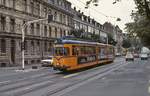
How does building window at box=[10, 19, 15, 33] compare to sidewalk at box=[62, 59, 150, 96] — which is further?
building window at box=[10, 19, 15, 33]

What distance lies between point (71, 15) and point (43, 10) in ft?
69.7

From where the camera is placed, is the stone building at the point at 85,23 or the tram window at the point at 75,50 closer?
the tram window at the point at 75,50

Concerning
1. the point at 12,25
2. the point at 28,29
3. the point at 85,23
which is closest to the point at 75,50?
the point at 12,25

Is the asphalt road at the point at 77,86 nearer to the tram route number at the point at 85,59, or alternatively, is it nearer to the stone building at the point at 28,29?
the tram route number at the point at 85,59

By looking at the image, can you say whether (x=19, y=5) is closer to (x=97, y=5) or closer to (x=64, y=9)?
(x=64, y=9)

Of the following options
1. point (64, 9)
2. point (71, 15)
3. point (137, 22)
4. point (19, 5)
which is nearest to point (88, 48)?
point (19, 5)

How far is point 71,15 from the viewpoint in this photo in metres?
98.1

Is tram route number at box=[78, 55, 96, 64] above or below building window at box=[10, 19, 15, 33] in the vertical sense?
below

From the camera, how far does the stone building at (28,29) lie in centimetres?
5995

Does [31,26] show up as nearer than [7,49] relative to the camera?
No

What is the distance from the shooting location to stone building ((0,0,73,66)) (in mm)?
59953

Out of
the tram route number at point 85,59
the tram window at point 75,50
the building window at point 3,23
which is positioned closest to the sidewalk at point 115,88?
the tram window at point 75,50

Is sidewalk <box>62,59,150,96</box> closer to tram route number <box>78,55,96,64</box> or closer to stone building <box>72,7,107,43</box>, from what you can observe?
tram route number <box>78,55,96,64</box>

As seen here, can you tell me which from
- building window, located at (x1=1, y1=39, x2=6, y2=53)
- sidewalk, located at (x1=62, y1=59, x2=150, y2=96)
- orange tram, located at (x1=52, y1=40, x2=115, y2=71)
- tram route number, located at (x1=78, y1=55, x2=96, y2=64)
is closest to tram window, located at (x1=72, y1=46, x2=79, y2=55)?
orange tram, located at (x1=52, y1=40, x2=115, y2=71)
